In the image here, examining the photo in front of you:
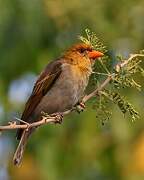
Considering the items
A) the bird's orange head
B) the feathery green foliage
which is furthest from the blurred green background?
the feathery green foliage

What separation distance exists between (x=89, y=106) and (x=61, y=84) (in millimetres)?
689

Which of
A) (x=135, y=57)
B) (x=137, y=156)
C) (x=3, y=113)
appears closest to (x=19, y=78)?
(x=3, y=113)

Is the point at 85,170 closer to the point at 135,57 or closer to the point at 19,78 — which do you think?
the point at 19,78

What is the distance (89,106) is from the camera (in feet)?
22.1

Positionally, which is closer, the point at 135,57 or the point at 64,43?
the point at 135,57

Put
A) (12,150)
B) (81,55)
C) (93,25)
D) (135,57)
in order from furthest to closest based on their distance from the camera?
(12,150), (93,25), (81,55), (135,57)

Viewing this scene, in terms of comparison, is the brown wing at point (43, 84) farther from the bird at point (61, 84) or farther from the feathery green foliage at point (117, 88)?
the feathery green foliage at point (117, 88)

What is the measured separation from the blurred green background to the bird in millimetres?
360

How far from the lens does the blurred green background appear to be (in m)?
6.46

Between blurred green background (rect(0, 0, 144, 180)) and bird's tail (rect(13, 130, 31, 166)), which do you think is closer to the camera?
bird's tail (rect(13, 130, 31, 166))

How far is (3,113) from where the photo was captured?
6.65 metres

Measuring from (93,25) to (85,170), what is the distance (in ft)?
4.48

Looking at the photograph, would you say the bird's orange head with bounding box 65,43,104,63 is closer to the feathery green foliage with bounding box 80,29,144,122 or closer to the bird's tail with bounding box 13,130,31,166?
the bird's tail with bounding box 13,130,31,166

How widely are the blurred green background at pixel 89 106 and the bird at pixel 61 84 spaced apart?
1.18ft
